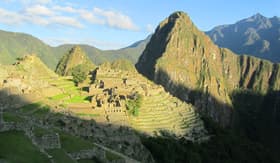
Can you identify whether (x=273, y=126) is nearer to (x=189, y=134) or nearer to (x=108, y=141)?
(x=189, y=134)

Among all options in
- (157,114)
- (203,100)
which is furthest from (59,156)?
(203,100)

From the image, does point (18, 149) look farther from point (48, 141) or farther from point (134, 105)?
point (134, 105)

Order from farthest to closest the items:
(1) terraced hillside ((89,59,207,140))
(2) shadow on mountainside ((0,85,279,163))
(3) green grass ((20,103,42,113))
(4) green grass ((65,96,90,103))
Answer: (1) terraced hillside ((89,59,207,140)) → (4) green grass ((65,96,90,103)) → (3) green grass ((20,103,42,113)) → (2) shadow on mountainside ((0,85,279,163))

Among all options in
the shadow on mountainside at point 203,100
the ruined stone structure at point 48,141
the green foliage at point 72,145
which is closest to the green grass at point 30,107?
the green foliage at point 72,145

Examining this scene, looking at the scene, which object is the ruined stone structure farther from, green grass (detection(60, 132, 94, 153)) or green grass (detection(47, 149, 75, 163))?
green grass (detection(60, 132, 94, 153))

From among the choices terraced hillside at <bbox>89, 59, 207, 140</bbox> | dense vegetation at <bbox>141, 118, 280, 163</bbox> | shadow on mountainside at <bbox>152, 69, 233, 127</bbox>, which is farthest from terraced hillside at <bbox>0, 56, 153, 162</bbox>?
shadow on mountainside at <bbox>152, 69, 233, 127</bbox>

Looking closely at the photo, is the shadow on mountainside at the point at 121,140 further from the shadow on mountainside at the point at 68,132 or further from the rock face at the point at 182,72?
the rock face at the point at 182,72
